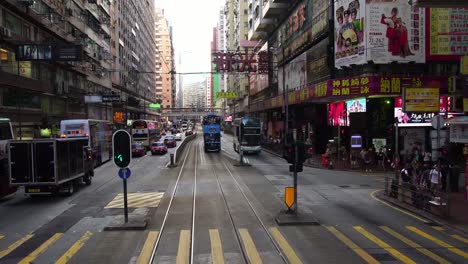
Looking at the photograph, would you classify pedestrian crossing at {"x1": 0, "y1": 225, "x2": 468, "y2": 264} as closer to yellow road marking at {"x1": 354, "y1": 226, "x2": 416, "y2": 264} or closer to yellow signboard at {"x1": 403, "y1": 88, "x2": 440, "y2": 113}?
yellow road marking at {"x1": 354, "y1": 226, "x2": 416, "y2": 264}

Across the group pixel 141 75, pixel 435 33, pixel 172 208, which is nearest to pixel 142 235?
pixel 172 208

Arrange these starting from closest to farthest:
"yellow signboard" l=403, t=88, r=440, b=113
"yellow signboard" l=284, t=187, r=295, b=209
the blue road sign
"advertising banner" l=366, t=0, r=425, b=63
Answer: the blue road sign
"yellow signboard" l=284, t=187, r=295, b=209
"yellow signboard" l=403, t=88, r=440, b=113
"advertising banner" l=366, t=0, r=425, b=63

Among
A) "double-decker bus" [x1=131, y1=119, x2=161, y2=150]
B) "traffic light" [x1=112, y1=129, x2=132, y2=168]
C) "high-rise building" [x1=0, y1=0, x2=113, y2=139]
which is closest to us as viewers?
"traffic light" [x1=112, y1=129, x2=132, y2=168]

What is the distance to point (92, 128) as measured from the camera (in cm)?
3616

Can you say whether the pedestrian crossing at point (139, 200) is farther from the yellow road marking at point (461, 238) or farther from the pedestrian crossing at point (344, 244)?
the yellow road marking at point (461, 238)

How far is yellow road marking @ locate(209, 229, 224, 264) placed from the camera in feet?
34.8

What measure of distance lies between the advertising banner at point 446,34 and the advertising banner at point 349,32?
4.93m

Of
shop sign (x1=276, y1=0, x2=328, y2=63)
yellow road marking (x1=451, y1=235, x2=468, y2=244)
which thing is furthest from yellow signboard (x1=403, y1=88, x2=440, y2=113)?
shop sign (x1=276, y1=0, x2=328, y2=63)

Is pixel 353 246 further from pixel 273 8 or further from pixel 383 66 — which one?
pixel 273 8

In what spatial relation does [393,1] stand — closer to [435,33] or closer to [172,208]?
[435,33]

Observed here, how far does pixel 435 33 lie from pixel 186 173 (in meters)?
21.4

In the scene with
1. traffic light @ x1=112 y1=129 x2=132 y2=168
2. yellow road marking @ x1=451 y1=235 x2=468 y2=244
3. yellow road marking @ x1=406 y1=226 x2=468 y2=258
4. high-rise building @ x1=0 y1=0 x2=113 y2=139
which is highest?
high-rise building @ x1=0 y1=0 x2=113 y2=139

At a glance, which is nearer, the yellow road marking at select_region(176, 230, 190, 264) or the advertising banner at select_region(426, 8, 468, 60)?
the yellow road marking at select_region(176, 230, 190, 264)

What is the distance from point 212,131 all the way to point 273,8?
19.0 m
